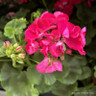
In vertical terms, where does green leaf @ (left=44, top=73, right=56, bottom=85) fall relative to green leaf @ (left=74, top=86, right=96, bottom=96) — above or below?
above

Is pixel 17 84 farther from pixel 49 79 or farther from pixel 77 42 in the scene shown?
pixel 77 42

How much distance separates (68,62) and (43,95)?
190 mm

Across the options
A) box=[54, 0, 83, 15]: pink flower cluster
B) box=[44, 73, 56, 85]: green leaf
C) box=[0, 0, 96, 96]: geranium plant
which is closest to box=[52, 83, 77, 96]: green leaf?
box=[0, 0, 96, 96]: geranium plant

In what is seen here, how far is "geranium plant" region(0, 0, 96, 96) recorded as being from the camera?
0.46 metres

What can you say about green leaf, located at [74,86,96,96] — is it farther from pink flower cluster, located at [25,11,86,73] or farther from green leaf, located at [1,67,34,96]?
pink flower cluster, located at [25,11,86,73]

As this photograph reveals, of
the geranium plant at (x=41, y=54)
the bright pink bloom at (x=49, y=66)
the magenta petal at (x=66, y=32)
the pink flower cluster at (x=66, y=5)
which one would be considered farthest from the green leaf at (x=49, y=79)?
the pink flower cluster at (x=66, y=5)

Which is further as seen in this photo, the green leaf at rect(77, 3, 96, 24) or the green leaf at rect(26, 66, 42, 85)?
the green leaf at rect(77, 3, 96, 24)

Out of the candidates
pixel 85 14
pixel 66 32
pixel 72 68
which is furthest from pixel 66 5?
pixel 66 32

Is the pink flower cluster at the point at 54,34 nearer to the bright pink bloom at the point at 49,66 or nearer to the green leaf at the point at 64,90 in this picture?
the bright pink bloom at the point at 49,66

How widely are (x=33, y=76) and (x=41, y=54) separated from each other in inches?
3.3

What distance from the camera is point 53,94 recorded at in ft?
2.56

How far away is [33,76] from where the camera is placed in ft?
1.99

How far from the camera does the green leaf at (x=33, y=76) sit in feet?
1.97

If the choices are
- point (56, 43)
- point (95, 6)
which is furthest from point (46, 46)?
point (95, 6)
